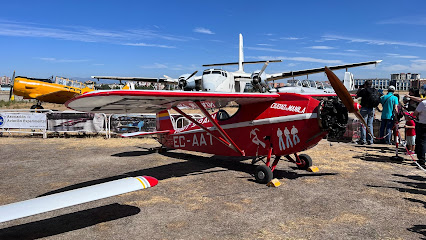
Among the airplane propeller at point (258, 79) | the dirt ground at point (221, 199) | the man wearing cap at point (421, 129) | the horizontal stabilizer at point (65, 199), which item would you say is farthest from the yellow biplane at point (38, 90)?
the man wearing cap at point (421, 129)

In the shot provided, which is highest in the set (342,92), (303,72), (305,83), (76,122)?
(303,72)

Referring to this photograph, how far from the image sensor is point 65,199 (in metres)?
3.92

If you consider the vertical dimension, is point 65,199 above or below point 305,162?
above

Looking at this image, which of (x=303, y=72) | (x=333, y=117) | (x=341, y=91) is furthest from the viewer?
(x=303, y=72)

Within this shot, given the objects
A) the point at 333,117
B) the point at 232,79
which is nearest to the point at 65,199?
the point at 333,117

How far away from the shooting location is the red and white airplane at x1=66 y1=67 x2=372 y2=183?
557 cm

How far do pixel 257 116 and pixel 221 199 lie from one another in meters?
2.51

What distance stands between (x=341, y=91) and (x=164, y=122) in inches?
236

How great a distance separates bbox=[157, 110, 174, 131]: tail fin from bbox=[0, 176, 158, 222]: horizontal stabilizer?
5275 millimetres

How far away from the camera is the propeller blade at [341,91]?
5.83 metres

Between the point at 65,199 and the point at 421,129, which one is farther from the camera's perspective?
the point at 421,129

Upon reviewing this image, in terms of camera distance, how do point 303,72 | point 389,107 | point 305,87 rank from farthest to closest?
point 303,72, point 305,87, point 389,107

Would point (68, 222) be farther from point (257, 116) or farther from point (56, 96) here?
point (56, 96)

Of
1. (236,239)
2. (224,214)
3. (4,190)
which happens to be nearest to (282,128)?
(224,214)
